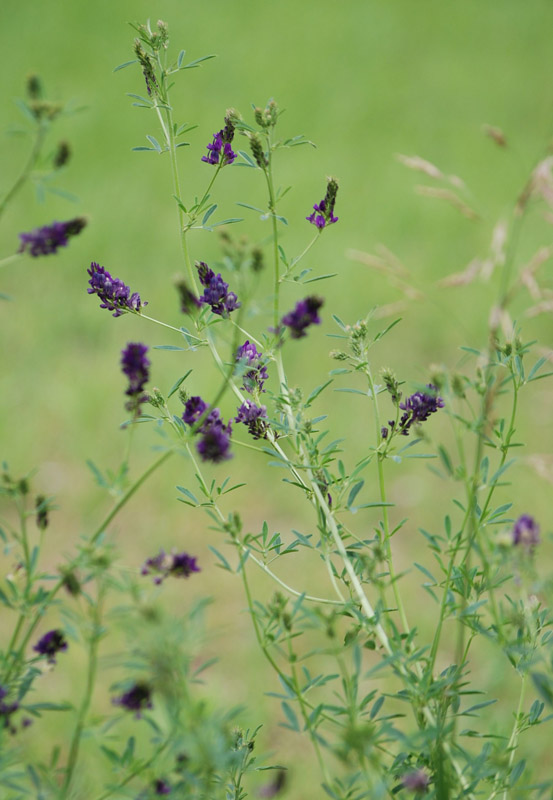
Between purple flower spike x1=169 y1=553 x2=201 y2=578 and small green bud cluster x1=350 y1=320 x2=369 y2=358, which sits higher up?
small green bud cluster x1=350 y1=320 x2=369 y2=358

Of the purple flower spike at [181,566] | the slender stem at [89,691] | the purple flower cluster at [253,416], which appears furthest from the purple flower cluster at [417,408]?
the slender stem at [89,691]

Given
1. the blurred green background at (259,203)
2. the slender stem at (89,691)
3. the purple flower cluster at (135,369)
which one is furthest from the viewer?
the blurred green background at (259,203)

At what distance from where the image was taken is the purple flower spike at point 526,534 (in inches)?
24.6

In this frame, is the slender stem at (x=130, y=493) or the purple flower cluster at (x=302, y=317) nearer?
the slender stem at (x=130, y=493)

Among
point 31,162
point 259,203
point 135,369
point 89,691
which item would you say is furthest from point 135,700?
point 259,203

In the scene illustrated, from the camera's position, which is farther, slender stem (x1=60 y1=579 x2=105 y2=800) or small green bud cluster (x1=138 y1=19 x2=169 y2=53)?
small green bud cluster (x1=138 y1=19 x2=169 y2=53)

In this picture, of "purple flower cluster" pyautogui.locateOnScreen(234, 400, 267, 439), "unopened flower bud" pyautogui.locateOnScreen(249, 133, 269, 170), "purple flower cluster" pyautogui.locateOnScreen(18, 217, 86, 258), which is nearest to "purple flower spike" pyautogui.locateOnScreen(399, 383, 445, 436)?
"purple flower cluster" pyautogui.locateOnScreen(234, 400, 267, 439)

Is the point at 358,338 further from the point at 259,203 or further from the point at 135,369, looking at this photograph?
the point at 259,203

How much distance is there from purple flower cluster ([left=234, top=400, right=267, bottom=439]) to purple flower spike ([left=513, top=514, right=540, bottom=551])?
1.03 ft

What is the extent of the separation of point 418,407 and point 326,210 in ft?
0.83

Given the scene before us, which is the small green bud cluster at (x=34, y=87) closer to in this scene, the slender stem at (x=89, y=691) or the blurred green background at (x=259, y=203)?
the slender stem at (x=89, y=691)

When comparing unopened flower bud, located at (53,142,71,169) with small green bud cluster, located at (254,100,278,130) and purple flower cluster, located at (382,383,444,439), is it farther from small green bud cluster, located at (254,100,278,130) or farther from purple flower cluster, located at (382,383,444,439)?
purple flower cluster, located at (382,383,444,439)

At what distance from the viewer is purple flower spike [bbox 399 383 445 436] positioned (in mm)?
866

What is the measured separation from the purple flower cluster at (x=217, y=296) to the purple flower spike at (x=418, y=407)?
22cm
